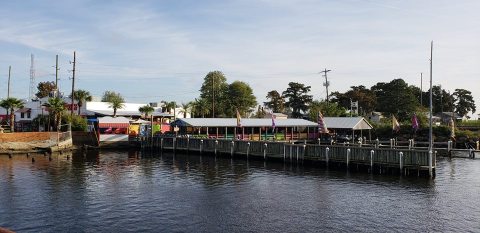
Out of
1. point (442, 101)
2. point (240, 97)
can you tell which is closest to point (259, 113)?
point (240, 97)

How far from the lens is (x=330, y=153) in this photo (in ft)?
154

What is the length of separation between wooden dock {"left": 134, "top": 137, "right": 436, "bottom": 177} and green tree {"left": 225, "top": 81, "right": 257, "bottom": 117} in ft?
202

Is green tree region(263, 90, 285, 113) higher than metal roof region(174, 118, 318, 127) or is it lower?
higher

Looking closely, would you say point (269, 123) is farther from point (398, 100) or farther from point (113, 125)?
point (398, 100)

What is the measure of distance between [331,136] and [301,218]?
55128mm

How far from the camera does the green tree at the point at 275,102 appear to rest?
14873 cm

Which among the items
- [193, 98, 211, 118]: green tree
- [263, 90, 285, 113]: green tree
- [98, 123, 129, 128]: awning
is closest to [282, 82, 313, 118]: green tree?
[263, 90, 285, 113]: green tree

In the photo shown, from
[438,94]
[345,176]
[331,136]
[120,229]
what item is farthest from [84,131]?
[438,94]

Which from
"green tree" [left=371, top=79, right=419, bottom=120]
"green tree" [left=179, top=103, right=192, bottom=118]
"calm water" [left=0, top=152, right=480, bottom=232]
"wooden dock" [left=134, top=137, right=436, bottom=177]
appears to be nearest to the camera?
"calm water" [left=0, top=152, right=480, bottom=232]

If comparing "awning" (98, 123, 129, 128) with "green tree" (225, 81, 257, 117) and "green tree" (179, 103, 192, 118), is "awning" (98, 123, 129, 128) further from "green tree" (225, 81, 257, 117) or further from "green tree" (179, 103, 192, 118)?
"green tree" (225, 81, 257, 117)

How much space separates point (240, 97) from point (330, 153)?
84198 mm

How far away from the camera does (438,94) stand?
14938 cm

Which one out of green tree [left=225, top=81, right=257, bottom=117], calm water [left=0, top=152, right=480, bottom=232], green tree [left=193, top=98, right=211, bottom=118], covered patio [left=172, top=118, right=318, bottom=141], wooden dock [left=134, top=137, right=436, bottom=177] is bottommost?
calm water [left=0, top=152, right=480, bottom=232]

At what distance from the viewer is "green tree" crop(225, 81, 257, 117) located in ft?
424
